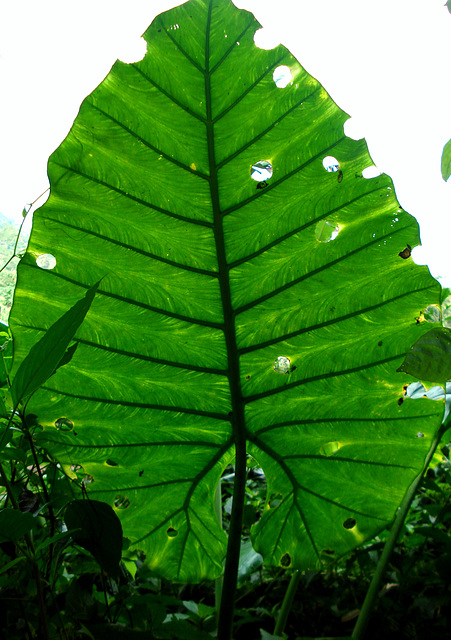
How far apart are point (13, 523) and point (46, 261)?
384 mm

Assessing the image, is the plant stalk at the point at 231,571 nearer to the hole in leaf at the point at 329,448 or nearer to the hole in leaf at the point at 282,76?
the hole in leaf at the point at 329,448

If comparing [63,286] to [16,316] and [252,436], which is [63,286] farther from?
[252,436]

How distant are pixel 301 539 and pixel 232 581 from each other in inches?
7.1

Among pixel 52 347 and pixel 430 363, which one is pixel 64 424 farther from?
pixel 430 363

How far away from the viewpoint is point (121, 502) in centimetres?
84

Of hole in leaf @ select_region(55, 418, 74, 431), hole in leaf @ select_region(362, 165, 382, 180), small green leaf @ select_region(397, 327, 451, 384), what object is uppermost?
hole in leaf @ select_region(362, 165, 382, 180)

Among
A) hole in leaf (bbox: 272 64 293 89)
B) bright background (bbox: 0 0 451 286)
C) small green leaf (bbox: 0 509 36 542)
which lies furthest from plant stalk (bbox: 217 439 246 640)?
bright background (bbox: 0 0 451 286)

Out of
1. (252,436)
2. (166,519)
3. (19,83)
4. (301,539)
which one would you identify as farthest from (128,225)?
(19,83)

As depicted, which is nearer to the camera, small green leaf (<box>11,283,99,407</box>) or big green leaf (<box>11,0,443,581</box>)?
small green leaf (<box>11,283,99,407</box>)

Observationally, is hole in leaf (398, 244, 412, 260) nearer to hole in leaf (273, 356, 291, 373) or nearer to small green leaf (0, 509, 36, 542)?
hole in leaf (273, 356, 291, 373)

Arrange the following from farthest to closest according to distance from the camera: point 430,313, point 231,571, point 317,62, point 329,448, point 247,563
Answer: point 317,62, point 430,313, point 247,563, point 329,448, point 231,571

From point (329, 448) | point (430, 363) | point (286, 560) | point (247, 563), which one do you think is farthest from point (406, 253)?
point (247, 563)

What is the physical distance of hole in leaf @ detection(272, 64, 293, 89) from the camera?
2.14 ft

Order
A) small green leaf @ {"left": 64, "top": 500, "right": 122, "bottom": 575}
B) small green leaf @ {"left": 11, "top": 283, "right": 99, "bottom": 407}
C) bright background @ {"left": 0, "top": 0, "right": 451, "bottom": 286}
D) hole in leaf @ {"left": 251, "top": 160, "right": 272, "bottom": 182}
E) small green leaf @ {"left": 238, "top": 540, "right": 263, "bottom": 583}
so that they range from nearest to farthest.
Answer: small green leaf @ {"left": 11, "top": 283, "right": 99, "bottom": 407} → small green leaf @ {"left": 64, "top": 500, "right": 122, "bottom": 575} → hole in leaf @ {"left": 251, "top": 160, "right": 272, "bottom": 182} → small green leaf @ {"left": 238, "top": 540, "right": 263, "bottom": 583} → bright background @ {"left": 0, "top": 0, "right": 451, "bottom": 286}
